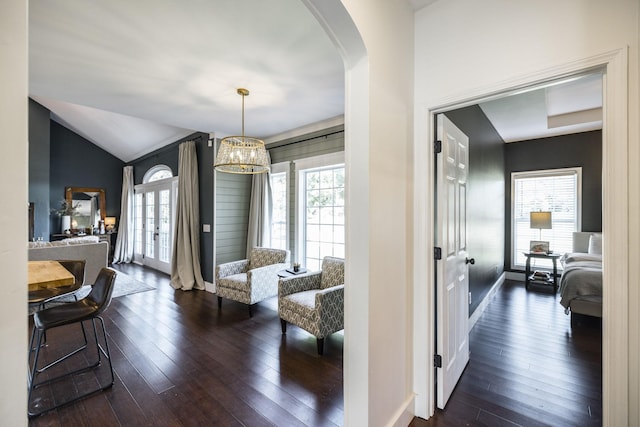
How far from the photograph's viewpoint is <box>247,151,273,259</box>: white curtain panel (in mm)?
4914

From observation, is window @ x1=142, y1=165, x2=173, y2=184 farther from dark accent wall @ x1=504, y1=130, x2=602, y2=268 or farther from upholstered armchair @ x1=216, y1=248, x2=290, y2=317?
dark accent wall @ x1=504, y1=130, x2=602, y2=268

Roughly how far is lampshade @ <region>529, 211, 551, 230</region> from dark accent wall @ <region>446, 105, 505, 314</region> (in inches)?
18.9

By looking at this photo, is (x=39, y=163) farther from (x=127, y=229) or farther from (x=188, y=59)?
(x=188, y=59)

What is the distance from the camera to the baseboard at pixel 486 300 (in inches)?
134

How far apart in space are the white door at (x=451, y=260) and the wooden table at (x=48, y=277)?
2.38m

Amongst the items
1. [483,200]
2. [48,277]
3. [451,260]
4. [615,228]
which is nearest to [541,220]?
[483,200]

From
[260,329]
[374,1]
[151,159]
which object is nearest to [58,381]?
[260,329]

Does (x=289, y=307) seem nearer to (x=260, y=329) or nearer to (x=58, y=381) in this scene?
(x=260, y=329)

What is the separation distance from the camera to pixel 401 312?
1.82 meters

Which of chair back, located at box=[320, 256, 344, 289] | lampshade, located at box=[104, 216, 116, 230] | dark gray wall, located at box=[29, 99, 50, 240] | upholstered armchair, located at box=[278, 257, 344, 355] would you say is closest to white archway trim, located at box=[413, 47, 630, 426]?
upholstered armchair, located at box=[278, 257, 344, 355]

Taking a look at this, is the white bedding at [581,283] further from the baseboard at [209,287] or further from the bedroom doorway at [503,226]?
the baseboard at [209,287]

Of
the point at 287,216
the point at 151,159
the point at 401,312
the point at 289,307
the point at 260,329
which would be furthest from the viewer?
the point at 151,159

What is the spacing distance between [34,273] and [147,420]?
126 centimetres

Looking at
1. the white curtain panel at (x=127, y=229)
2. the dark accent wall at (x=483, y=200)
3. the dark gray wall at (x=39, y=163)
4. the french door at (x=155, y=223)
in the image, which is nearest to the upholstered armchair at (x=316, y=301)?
the dark accent wall at (x=483, y=200)
